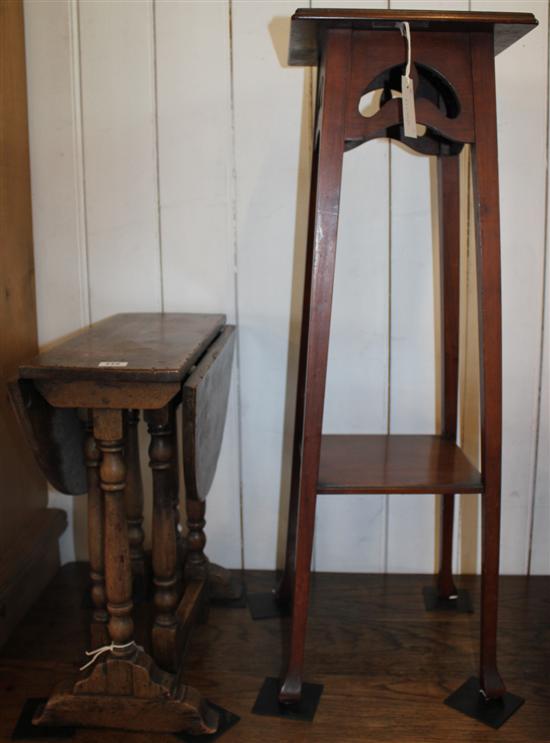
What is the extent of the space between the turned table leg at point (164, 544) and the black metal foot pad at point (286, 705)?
214mm

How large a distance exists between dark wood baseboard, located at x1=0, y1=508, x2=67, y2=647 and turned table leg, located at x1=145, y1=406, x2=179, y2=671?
0.44 meters

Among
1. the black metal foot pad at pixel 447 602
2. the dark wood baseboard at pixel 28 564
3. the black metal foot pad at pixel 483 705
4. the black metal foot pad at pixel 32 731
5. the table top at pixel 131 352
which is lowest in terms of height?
the black metal foot pad at pixel 483 705

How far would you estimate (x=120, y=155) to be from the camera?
2217 mm

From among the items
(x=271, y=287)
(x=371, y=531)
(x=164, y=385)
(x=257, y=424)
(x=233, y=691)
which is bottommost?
(x=233, y=691)

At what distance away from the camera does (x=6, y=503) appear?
2.12 m

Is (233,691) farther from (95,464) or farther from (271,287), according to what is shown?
(271,287)

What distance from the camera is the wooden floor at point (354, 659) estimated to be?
169 centimetres

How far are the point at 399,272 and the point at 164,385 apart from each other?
0.96 metres

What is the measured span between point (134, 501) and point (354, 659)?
2.29 feet

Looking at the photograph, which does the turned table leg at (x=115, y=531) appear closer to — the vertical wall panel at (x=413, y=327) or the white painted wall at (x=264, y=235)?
the white painted wall at (x=264, y=235)

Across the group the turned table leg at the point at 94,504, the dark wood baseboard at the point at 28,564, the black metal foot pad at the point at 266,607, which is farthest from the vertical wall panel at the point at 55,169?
the black metal foot pad at the point at 266,607

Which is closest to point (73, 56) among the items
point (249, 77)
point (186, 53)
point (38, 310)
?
point (186, 53)

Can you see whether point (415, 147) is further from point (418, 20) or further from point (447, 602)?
point (447, 602)

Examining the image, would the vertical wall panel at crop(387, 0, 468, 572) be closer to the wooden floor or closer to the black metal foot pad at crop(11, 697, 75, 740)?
the wooden floor
